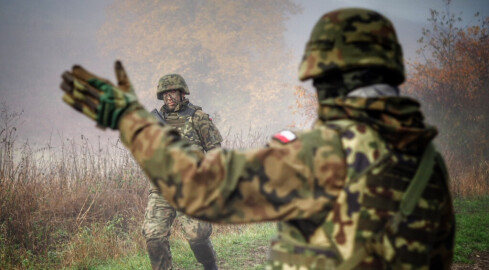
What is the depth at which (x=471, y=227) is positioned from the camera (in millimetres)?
6340

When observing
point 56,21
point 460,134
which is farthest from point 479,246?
point 56,21

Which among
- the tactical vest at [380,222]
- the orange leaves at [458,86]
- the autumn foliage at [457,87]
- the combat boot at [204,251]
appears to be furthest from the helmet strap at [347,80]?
the orange leaves at [458,86]

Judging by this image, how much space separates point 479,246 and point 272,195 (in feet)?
18.6

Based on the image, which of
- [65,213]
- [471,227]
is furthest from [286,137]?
[471,227]

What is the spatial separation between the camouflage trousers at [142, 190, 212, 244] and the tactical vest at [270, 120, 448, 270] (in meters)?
2.86

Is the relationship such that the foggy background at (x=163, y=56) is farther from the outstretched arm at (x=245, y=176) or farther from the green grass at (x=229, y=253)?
the outstretched arm at (x=245, y=176)

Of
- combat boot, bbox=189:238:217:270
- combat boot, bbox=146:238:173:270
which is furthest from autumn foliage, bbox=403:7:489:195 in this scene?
combat boot, bbox=146:238:173:270

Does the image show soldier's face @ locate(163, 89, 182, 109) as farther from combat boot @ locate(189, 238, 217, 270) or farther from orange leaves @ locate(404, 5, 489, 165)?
orange leaves @ locate(404, 5, 489, 165)

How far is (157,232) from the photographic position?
385cm

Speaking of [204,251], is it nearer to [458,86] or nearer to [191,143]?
[191,143]

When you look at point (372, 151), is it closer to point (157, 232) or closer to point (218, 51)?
point (157, 232)

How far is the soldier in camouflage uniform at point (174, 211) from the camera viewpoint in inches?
151

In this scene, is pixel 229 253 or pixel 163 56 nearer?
pixel 229 253

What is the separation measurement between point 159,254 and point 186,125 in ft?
4.71
